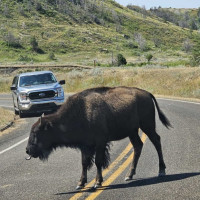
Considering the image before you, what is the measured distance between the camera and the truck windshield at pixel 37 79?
65.9 ft

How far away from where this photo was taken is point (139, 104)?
7688mm

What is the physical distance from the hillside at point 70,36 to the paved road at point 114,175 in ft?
197

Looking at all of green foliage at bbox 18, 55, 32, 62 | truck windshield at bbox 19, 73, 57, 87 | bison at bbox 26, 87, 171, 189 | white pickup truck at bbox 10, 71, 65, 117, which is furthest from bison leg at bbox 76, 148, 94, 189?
green foliage at bbox 18, 55, 32, 62

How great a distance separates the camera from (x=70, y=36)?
368 ft

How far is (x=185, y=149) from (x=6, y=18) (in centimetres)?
11530

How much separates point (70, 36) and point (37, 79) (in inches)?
3678

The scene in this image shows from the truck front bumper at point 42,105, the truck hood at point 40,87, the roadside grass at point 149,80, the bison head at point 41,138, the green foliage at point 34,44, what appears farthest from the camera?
the green foliage at point 34,44

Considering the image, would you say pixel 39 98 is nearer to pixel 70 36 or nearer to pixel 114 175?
pixel 114 175

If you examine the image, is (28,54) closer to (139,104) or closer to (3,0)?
(3,0)

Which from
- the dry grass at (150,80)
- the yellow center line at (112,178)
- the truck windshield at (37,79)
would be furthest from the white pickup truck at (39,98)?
the dry grass at (150,80)

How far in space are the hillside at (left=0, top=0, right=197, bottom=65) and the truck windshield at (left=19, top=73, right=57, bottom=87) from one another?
49.6m

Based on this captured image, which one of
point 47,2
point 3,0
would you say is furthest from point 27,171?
point 47,2

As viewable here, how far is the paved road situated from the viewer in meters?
6.61

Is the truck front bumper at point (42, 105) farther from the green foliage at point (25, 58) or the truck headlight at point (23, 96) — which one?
the green foliage at point (25, 58)
